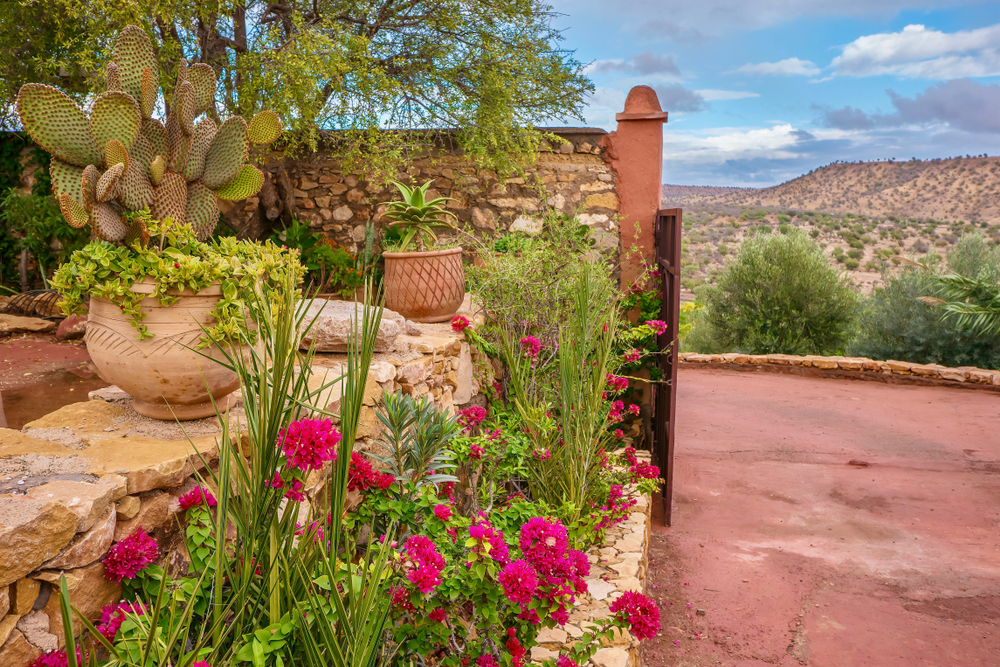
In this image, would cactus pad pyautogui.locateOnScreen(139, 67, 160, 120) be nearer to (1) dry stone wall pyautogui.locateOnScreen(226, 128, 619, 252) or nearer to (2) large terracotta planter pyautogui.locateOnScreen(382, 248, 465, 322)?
(2) large terracotta planter pyautogui.locateOnScreen(382, 248, 465, 322)

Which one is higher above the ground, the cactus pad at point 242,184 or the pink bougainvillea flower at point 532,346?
the cactus pad at point 242,184

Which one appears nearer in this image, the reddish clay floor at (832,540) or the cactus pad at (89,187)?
the cactus pad at (89,187)

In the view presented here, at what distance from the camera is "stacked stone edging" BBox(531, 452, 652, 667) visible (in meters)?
2.27

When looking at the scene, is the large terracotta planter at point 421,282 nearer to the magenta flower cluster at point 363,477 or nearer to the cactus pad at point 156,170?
the cactus pad at point 156,170

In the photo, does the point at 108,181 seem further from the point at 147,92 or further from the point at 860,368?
the point at 860,368

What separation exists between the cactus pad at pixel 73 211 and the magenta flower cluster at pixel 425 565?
1.18m

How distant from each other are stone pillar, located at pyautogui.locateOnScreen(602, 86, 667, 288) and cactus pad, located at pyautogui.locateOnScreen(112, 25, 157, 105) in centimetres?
347

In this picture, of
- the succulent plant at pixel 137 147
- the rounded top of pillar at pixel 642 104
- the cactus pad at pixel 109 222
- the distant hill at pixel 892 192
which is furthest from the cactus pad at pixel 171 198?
the distant hill at pixel 892 192

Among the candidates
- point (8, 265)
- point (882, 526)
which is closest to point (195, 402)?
point (882, 526)

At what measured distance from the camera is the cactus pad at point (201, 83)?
6.05ft

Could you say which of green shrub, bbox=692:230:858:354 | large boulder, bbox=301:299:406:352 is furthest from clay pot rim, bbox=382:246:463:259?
green shrub, bbox=692:230:858:354

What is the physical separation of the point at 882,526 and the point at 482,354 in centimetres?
315

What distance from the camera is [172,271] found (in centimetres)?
152

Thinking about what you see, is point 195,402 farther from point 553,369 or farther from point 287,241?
point 287,241
